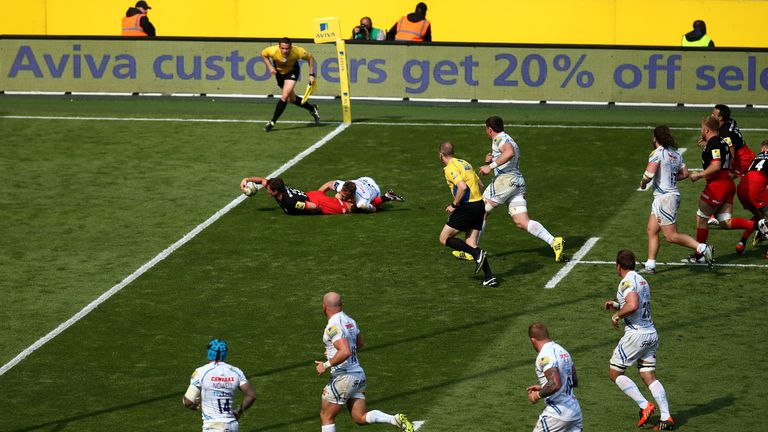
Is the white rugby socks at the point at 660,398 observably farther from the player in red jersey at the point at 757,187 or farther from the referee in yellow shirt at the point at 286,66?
the referee in yellow shirt at the point at 286,66

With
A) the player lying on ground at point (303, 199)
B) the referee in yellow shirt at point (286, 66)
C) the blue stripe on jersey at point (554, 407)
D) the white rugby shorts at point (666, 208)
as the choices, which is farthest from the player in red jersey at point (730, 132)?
the referee in yellow shirt at point (286, 66)

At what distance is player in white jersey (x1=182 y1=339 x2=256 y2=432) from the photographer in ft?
45.1

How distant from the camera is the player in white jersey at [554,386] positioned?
1380 cm

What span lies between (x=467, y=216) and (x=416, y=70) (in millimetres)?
12251

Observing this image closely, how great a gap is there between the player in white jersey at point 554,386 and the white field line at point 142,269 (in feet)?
25.7

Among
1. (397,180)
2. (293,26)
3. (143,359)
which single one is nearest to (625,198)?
(397,180)

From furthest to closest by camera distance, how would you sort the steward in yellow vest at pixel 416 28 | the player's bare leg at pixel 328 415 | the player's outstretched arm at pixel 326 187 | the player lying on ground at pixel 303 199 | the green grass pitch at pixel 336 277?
the steward in yellow vest at pixel 416 28 < the player's outstretched arm at pixel 326 187 < the player lying on ground at pixel 303 199 < the green grass pitch at pixel 336 277 < the player's bare leg at pixel 328 415

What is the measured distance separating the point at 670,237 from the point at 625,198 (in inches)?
197

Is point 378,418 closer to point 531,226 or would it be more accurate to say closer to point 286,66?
point 531,226

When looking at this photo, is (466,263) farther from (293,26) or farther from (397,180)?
(293,26)

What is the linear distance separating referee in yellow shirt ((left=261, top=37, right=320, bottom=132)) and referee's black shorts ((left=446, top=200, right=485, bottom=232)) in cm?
957

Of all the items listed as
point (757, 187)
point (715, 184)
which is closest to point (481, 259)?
point (715, 184)

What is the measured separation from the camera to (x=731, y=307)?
66.1 feet

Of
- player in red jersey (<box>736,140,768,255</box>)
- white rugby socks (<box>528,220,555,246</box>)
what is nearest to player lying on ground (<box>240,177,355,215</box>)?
white rugby socks (<box>528,220,555,246</box>)
